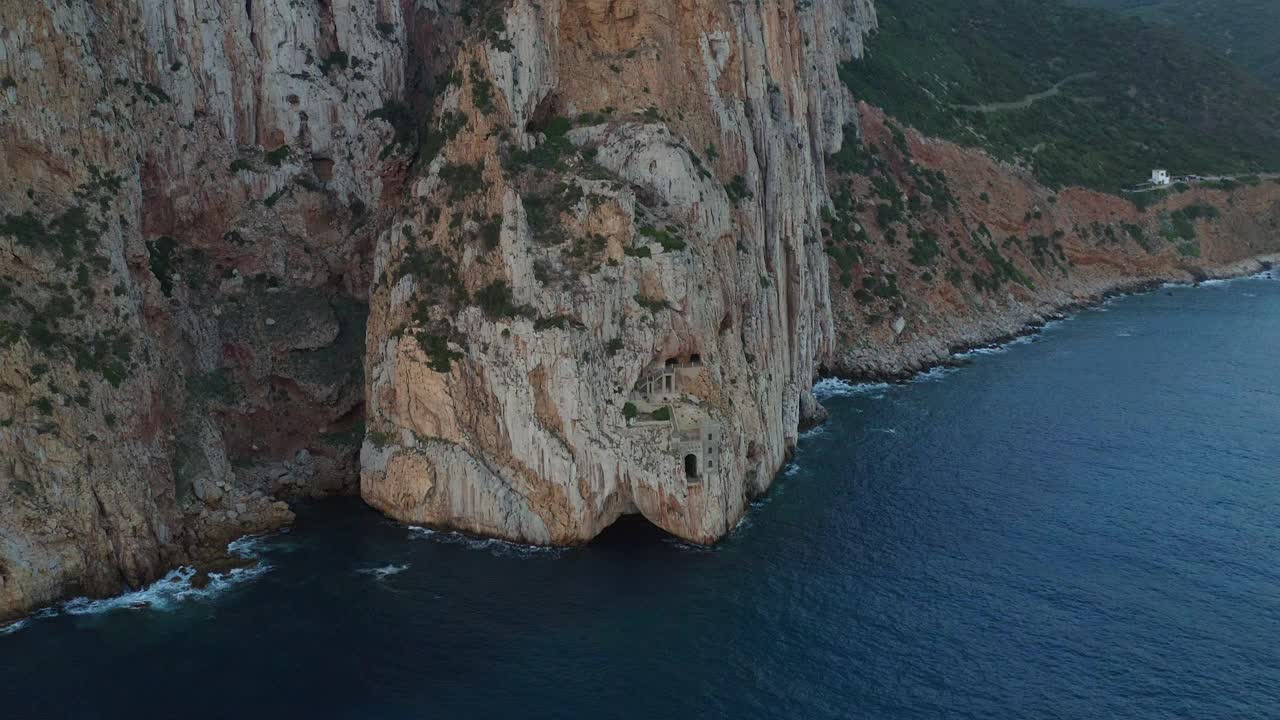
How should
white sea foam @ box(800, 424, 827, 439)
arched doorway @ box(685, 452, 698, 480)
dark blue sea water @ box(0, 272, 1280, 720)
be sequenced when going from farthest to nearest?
white sea foam @ box(800, 424, 827, 439), arched doorway @ box(685, 452, 698, 480), dark blue sea water @ box(0, 272, 1280, 720)

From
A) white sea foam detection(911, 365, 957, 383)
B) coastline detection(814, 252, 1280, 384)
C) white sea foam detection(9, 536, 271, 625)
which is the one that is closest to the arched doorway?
white sea foam detection(9, 536, 271, 625)

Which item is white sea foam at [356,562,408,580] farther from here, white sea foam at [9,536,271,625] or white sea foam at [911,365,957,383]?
white sea foam at [911,365,957,383]

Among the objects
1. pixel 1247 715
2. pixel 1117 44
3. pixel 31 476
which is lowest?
pixel 1247 715

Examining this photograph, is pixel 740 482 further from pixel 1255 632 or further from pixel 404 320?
pixel 1255 632

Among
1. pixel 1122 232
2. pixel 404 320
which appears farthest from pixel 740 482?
pixel 1122 232

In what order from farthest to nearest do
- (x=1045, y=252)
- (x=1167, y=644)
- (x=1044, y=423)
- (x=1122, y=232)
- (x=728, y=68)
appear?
1. (x=1122, y=232)
2. (x=1045, y=252)
3. (x=1044, y=423)
4. (x=728, y=68)
5. (x=1167, y=644)

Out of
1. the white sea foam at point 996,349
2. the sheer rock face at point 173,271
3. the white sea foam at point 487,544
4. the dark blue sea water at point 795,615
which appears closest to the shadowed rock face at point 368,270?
the sheer rock face at point 173,271
